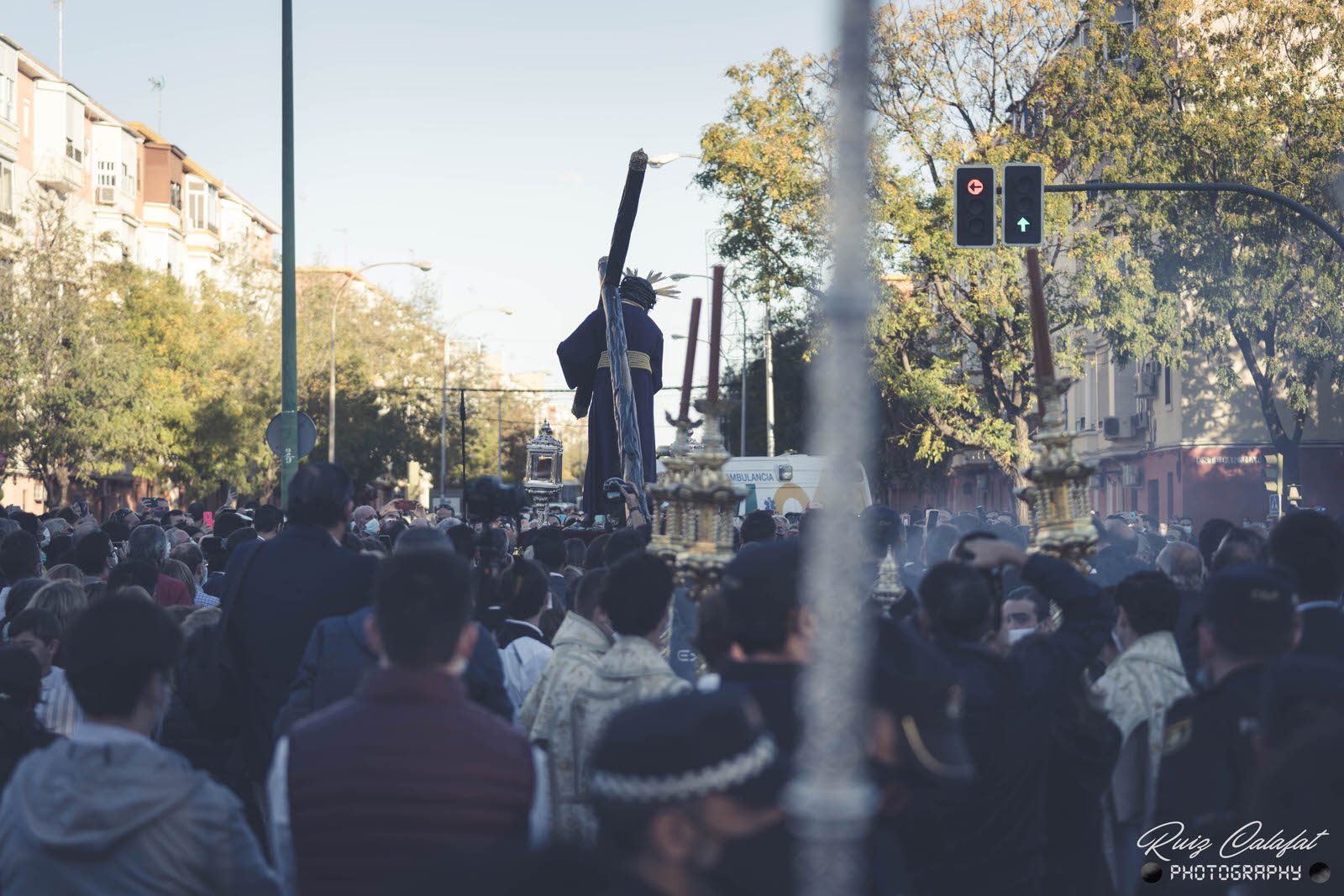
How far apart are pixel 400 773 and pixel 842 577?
4.54 feet

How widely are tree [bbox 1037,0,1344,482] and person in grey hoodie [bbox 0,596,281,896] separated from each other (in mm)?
28209

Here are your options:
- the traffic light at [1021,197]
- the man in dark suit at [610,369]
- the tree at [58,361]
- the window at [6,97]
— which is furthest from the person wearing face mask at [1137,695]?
the window at [6,97]

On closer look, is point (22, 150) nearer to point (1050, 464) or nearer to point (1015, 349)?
point (1015, 349)

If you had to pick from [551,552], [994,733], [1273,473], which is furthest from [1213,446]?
[994,733]

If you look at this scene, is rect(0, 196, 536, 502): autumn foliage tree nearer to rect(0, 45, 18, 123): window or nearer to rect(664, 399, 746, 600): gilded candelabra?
rect(0, 45, 18, 123): window

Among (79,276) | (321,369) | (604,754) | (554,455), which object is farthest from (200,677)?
(321,369)

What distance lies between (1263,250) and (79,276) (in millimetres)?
25275

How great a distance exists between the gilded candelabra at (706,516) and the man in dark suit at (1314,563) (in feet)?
5.51

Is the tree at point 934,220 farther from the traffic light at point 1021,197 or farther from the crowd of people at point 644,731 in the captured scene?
the crowd of people at point 644,731

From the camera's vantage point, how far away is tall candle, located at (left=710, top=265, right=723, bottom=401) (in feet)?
15.2

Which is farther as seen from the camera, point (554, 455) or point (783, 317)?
point (554, 455)

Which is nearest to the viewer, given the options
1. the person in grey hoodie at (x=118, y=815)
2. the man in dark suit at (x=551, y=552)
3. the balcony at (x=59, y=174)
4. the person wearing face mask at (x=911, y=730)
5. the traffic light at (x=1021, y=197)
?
the person in grey hoodie at (x=118, y=815)

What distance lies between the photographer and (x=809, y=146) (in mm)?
33875

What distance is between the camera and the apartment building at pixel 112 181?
1992 inches
